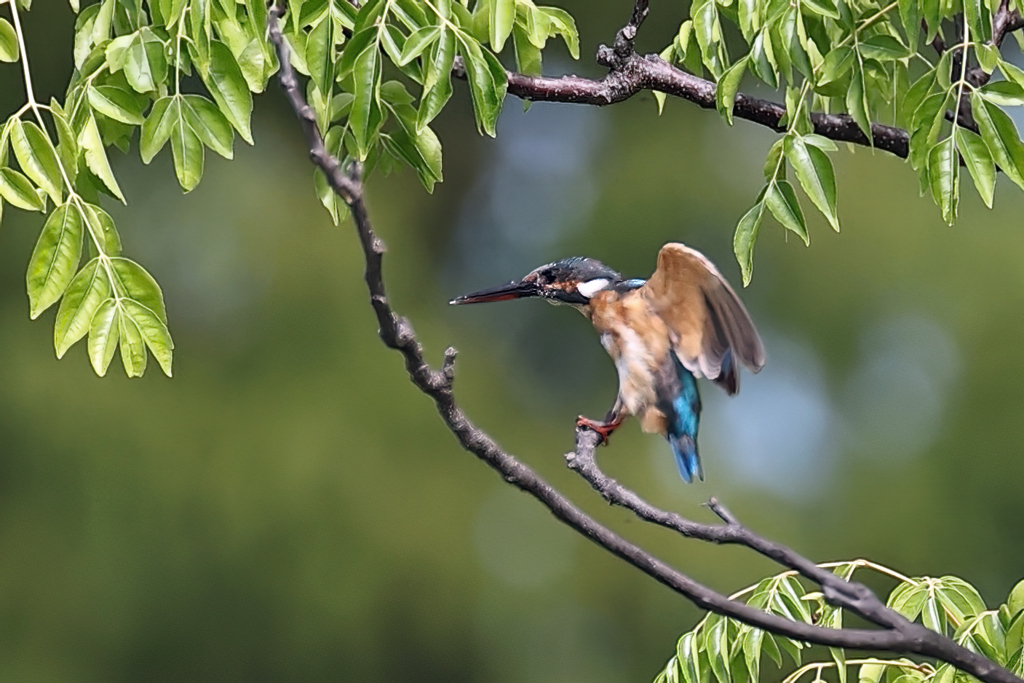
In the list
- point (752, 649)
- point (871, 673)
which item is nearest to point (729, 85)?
point (752, 649)

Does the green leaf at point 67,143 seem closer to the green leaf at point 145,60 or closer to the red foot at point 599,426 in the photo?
the green leaf at point 145,60

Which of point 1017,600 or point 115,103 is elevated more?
point 115,103

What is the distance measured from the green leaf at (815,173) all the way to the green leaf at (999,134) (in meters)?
0.15

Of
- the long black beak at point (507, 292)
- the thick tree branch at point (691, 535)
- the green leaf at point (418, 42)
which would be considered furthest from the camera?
the long black beak at point (507, 292)

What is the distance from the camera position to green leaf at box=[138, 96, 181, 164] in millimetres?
1162

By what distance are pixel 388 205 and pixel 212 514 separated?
1233 millimetres

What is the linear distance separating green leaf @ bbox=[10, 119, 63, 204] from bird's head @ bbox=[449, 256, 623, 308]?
421 mm

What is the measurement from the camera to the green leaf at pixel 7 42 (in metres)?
1.19

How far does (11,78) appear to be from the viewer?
3725 mm

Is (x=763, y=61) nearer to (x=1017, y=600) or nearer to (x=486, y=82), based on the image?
(x=486, y=82)

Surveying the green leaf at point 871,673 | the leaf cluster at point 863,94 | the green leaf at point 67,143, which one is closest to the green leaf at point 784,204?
the leaf cluster at point 863,94

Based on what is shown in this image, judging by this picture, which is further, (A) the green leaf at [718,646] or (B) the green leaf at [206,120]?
(A) the green leaf at [718,646]

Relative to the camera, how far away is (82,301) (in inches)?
46.9

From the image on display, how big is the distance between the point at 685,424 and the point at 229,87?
58 cm
